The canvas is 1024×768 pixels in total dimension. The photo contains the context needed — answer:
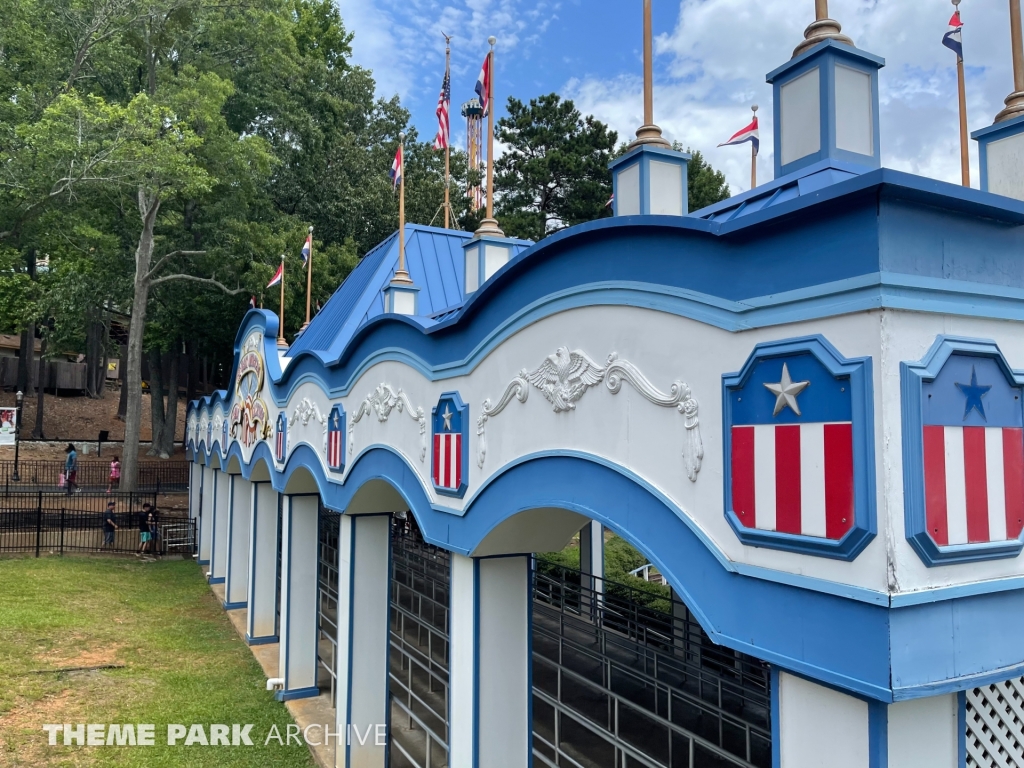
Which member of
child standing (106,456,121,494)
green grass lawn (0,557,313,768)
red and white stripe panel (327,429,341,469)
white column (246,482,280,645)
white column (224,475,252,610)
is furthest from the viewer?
child standing (106,456,121,494)

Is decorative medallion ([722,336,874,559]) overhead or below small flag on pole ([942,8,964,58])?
below

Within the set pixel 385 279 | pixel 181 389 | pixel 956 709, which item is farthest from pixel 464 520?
pixel 181 389

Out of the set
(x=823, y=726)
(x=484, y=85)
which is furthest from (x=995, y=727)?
(x=484, y=85)

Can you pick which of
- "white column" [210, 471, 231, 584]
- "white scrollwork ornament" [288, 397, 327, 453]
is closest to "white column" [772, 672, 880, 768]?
"white scrollwork ornament" [288, 397, 327, 453]

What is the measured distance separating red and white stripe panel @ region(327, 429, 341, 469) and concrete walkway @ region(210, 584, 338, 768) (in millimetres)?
3239

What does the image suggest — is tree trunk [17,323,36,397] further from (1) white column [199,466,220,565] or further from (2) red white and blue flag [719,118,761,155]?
(2) red white and blue flag [719,118,761,155]

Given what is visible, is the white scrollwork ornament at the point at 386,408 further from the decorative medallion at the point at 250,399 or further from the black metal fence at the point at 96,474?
the black metal fence at the point at 96,474

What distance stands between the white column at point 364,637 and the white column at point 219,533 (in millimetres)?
10606

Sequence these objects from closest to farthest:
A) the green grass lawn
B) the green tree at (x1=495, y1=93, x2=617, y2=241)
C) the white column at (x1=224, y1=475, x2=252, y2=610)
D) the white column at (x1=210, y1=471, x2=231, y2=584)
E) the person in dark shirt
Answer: the green grass lawn
the white column at (x1=224, y1=475, x2=252, y2=610)
the white column at (x1=210, y1=471, x2=231, y2=584)
the person in dark shirt
the green tree at (x1=495, y1=93, x2=617, y2=241)

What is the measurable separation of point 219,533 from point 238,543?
8.80 ft

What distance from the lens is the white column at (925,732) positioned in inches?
107

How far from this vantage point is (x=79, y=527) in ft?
68.8

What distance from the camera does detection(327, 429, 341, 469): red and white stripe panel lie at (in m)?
8.90

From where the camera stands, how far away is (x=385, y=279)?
13.0 meters
